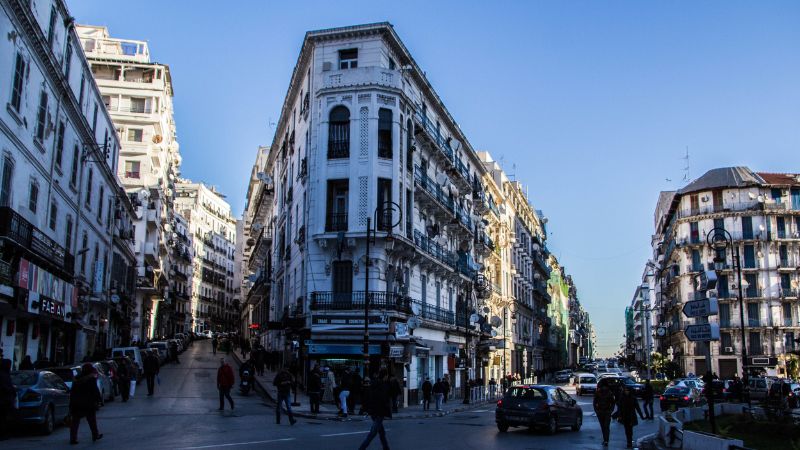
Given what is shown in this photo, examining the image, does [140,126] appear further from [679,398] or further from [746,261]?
[746,261]

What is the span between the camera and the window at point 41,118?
27.3 metres

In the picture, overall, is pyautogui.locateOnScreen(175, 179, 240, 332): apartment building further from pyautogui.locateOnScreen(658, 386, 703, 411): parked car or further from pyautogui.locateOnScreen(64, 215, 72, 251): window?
pyautogui.locateOnScreen(658, 386, 703, 411): parked car

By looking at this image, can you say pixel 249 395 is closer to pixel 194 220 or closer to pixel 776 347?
pixel 776 347

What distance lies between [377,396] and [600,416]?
7.29 m

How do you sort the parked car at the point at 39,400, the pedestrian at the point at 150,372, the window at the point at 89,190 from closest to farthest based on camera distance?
the parked car at the point at 39,400
the pedestrian at the point at 150,372
the window at the point at 89,190

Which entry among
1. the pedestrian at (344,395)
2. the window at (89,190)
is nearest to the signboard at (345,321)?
the pedestrian at (344,395)

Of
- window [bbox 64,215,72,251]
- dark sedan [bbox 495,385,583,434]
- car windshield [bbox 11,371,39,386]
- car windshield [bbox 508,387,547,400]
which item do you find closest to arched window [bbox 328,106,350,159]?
window [bbox 64,215,72,251]

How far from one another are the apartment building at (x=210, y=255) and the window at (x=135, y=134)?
45.9 m

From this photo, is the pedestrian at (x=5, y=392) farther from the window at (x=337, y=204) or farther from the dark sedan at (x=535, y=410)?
the window at (x=337, y=204)

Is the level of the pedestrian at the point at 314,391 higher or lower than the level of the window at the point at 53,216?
lower

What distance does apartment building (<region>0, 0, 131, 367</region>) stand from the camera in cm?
2378

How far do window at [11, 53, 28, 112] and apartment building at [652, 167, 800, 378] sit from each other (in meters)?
60.3

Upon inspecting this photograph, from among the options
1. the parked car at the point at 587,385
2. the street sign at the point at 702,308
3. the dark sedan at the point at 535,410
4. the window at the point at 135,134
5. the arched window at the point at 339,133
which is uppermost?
the window at the point at 135,134

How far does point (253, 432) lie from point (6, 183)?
1309 cm
